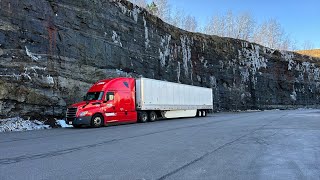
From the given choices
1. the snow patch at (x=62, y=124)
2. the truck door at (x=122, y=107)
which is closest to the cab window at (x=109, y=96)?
the truck door at (x=122, y=107)

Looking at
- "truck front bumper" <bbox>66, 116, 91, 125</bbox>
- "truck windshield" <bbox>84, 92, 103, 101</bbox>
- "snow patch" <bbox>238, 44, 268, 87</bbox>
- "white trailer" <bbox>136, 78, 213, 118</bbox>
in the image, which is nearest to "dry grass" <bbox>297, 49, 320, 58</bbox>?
"snow patch" <bbox>238, 44, 268, 87</bbox>

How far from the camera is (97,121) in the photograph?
65.5ft

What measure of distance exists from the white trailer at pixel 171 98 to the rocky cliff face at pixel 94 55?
18.8ft

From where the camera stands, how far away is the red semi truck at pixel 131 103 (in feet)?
64.8

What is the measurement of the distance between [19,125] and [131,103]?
7.75m

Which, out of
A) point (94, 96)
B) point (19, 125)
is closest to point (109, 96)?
point (94, 96)

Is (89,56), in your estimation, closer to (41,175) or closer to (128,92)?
(128,92)

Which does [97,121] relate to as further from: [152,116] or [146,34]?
[146,34]

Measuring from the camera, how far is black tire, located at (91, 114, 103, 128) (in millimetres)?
19641

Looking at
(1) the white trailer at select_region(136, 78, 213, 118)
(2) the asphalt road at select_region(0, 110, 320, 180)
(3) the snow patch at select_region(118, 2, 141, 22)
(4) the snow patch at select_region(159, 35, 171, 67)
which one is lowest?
(2) the asphalt road at select_region(0, 110, 320, 180)

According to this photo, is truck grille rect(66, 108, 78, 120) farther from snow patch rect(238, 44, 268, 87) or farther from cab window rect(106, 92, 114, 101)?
snow patch rect(238, 44, 268, 87)

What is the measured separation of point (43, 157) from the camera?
813cm

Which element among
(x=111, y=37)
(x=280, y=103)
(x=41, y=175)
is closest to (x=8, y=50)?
(x=111, y=37)

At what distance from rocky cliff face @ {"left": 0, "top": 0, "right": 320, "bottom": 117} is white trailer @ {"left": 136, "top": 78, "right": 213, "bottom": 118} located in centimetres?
572
